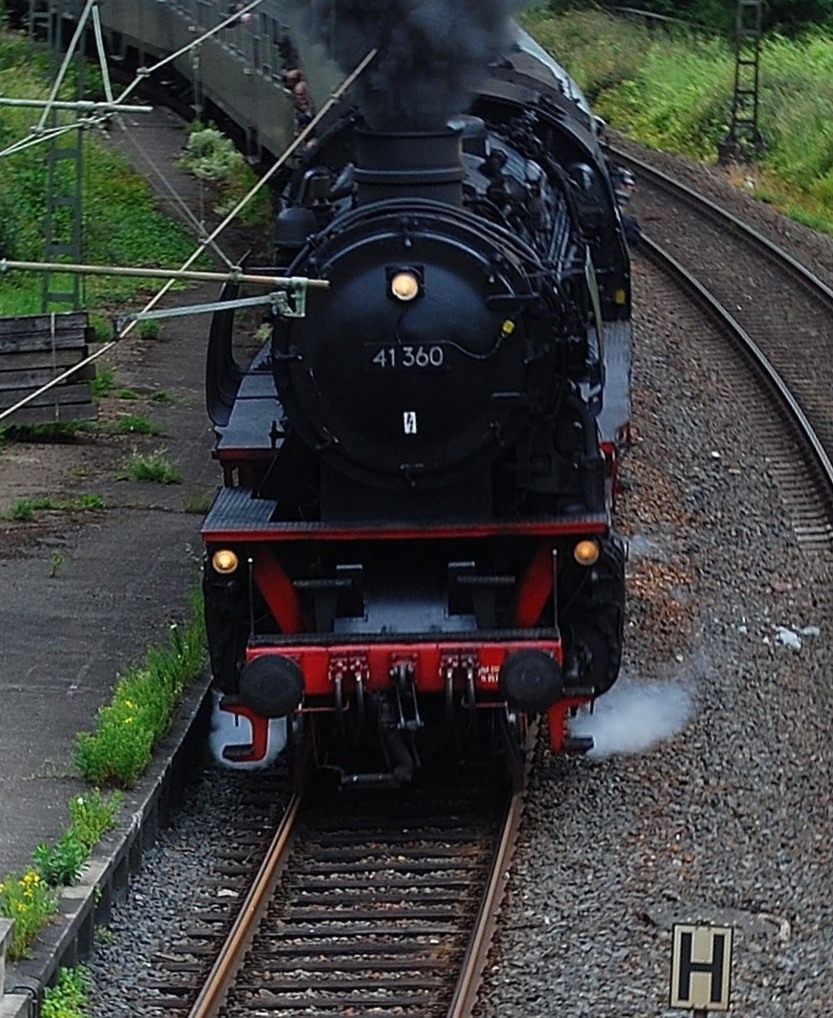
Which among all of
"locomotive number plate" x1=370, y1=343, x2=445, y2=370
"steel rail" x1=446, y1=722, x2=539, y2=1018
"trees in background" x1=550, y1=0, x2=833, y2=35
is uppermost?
"trees in background" x1=550, y1=0, x2=833, y2=35

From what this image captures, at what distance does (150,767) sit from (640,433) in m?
7.06

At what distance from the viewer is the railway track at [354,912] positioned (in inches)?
293

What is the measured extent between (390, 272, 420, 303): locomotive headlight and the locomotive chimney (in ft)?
1.42

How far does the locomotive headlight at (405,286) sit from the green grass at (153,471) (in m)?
6.34

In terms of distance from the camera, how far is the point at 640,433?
50.0 feet

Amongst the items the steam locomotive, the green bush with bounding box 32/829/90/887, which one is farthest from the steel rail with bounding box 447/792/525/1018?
the green bush with bounding box 32/829/90/887

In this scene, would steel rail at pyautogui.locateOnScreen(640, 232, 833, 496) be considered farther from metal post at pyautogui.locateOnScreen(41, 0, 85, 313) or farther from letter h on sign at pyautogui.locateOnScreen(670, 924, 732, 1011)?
letter h on sign at pyautogui.locateOnScreen(670, 924, 732, 1011)

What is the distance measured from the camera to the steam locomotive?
A: 852 centimetres

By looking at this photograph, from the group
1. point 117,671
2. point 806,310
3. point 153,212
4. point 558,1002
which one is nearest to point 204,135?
point 153,212

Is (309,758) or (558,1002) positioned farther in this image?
(309,758)

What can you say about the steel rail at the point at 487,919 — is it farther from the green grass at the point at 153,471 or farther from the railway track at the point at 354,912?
the green grass at the point at 153,471

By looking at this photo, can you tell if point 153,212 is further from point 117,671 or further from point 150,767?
point 150,767

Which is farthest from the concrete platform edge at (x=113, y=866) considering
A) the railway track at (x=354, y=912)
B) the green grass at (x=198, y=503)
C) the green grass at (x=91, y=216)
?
the green grass at (x=91, y=216)

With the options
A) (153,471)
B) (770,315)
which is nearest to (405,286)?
(153,471)
